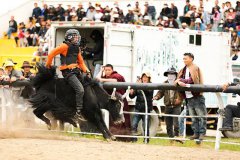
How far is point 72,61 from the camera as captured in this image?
1570 centimetres

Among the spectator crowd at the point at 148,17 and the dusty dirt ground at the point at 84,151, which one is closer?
the dusty dirt ground at the point at 84,151

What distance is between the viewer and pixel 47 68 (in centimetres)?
1585

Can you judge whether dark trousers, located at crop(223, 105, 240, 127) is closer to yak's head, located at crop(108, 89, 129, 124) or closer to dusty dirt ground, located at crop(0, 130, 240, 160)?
dusty dirt ground, located at crop(0, 130, 240, 160)

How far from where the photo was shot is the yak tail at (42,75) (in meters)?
15.9

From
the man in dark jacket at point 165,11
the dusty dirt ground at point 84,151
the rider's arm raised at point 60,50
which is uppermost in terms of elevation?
the man in dark jacket at point 165,11

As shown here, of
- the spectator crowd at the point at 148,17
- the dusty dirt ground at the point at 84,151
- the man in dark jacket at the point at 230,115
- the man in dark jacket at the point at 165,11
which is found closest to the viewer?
the dusty dirt ground at the point at 84,151

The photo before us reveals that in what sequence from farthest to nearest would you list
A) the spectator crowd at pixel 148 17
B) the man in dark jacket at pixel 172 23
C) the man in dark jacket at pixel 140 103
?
the spectator crowd at pixel 148 17
the man in dark jacket at pixel 172 23
the man in dark jacket at pixel 140 103

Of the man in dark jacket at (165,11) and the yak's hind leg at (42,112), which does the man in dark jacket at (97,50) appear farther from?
the man in dark jacket at (165,11)

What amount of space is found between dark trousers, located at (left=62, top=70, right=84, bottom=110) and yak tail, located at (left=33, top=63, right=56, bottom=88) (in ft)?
1.24

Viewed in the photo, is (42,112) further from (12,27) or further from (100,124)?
(12,27)

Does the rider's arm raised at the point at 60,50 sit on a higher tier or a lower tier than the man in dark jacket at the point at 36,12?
lower

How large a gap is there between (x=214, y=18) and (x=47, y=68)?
56.7ft

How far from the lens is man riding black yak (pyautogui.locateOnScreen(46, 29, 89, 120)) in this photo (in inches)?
612

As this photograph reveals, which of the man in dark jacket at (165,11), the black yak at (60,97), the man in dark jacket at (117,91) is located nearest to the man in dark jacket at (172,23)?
Answer: the man in dark jacket at (165,11)
